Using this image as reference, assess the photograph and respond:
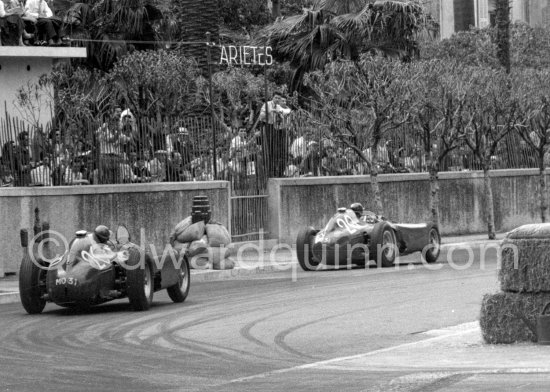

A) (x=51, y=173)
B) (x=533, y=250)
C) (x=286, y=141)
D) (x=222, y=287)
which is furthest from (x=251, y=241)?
(x=533, y=250)

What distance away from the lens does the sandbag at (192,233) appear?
79.7 ft

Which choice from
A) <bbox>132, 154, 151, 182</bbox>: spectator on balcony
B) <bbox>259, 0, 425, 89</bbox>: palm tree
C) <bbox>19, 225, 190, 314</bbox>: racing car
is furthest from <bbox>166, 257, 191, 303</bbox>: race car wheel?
<bbox>259, 0, 425, 89</bbox>: palm tree

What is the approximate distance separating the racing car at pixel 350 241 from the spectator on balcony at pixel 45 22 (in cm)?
811

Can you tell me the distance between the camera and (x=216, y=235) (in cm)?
2441

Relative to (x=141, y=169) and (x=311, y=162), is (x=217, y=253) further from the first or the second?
(x=311, y=162)

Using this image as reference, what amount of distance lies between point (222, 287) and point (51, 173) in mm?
5296

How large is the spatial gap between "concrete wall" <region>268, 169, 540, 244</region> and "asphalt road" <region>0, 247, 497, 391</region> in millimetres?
7961

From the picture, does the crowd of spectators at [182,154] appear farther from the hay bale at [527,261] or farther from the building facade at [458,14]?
the building facade at [458,14]

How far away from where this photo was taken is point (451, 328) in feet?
48.9

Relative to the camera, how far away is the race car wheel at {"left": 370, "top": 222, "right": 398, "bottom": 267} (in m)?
24.3

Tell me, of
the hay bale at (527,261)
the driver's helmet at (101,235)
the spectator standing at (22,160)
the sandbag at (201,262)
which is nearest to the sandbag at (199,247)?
the sandbag at (201,262)

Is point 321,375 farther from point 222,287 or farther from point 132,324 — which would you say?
point 222,287

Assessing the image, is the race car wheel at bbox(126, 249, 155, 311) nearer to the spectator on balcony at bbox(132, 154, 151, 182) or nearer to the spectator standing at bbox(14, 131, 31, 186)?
the spectator standing at bbox(14, 131, 31, 186)

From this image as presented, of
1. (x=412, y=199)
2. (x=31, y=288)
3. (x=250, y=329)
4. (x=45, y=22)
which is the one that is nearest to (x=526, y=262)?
(x=250, y=329)
